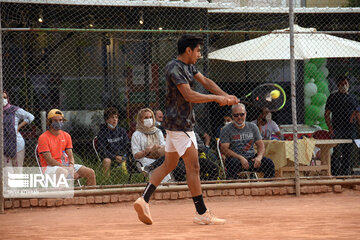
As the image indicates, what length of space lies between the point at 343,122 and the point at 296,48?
5.89 ft

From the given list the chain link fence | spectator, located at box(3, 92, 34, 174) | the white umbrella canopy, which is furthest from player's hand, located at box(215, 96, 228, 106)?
the white umbrella canopy

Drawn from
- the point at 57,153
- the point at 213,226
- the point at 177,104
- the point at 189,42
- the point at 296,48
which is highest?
the point at 296,48

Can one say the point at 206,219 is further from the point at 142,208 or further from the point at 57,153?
the point at 57,153

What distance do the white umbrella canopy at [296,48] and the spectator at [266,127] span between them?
3.43 feet

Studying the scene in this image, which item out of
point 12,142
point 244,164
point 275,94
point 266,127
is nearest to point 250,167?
point 244,164

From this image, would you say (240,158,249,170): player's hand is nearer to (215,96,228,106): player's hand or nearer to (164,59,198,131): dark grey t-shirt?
(164,59,198,131): dark grey t-shirt

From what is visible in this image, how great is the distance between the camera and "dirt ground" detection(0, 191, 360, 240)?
589 centimetres

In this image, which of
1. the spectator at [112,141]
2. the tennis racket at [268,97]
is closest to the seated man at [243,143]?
the spectator at [112,141]

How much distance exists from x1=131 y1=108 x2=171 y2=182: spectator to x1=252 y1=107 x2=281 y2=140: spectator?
264 centimetres

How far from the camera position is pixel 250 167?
9.52m

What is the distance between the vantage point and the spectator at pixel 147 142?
31.1 feet

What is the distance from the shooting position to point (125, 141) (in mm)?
10594

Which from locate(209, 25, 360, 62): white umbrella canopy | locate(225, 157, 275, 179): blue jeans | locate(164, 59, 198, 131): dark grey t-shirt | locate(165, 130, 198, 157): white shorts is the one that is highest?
locate(209, 25, 360, 62): white umbrella canopy

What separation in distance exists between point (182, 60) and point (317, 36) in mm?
6404
